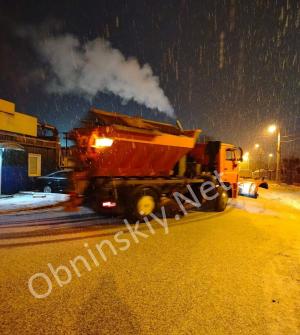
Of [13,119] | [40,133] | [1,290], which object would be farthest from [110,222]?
[40,133]

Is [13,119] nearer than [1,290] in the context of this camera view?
No

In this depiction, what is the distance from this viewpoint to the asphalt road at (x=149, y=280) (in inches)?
122

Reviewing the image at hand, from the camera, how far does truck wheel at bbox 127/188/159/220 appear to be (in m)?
8.16

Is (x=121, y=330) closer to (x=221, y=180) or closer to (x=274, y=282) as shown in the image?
(x=274, y=282)

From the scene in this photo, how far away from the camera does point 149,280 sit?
13.9 ft

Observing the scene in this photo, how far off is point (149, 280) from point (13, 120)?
53.5 ft

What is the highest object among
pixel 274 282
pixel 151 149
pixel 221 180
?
pixel 151 149

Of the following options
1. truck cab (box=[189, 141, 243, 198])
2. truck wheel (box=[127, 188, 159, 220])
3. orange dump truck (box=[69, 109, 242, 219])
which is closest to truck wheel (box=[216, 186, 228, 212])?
truck cab (box=[189, 141, 243, 198])

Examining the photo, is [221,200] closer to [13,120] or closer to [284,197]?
[284,197]

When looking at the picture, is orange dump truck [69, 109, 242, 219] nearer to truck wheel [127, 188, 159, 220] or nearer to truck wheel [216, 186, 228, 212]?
truck wheel [127, 188, 159, 220]

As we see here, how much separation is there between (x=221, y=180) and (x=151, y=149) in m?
4.15

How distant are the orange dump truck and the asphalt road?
900 mm

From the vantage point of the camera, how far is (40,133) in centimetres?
2445

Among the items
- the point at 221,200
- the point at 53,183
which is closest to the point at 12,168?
the point at 53,183
